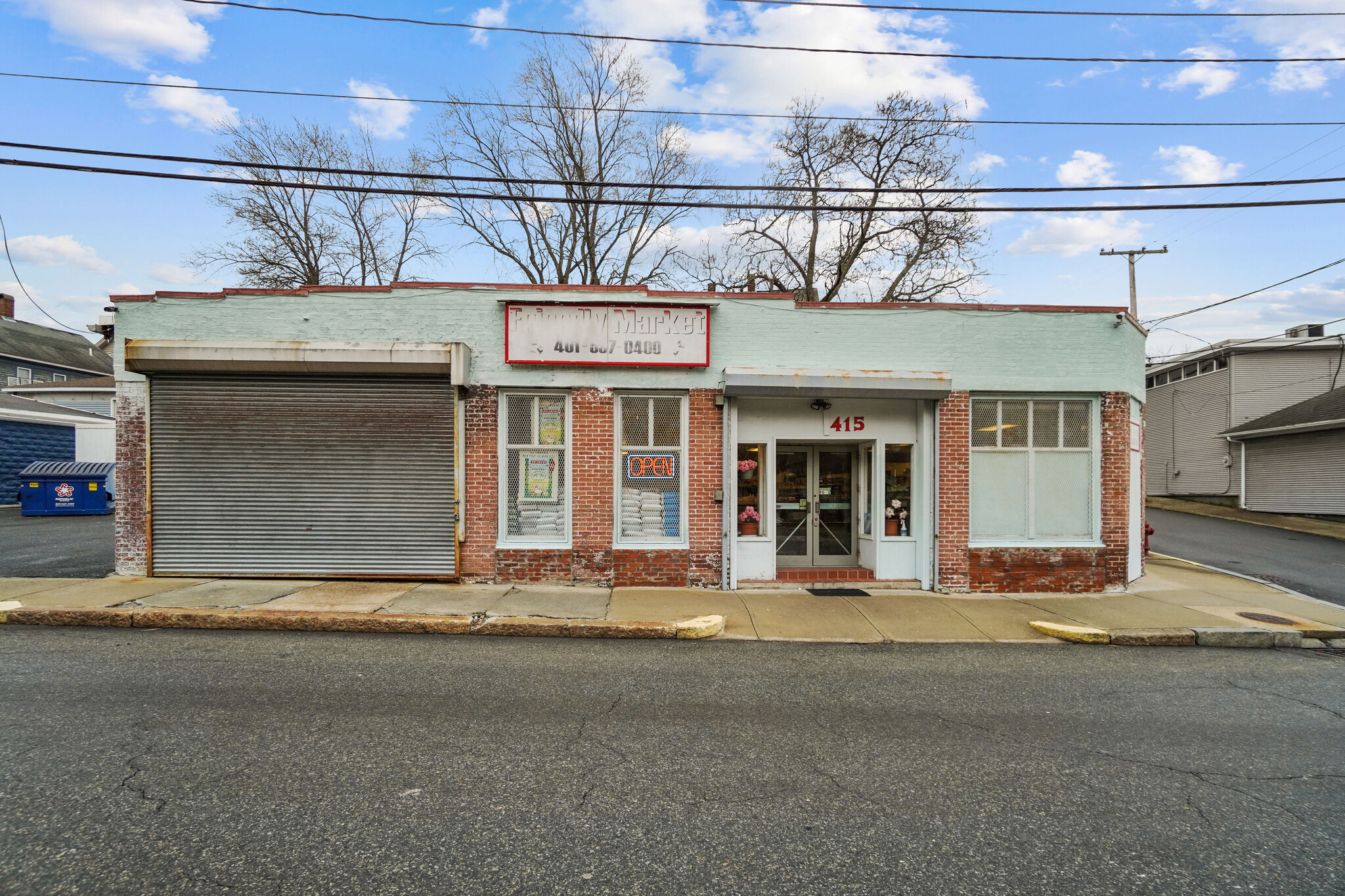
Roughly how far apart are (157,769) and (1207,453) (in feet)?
115

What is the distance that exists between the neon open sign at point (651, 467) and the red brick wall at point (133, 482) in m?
7.04

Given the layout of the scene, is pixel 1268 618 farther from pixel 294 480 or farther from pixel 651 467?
pixel 294 480

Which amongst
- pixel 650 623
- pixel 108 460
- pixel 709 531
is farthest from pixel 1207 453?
pixel 108 460

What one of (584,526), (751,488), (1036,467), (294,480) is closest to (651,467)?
(584,526)

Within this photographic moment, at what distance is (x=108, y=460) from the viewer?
24.2 m

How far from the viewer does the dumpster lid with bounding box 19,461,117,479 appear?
18.8 metres

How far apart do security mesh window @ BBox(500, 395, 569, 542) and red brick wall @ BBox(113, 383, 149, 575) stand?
5.26 metres

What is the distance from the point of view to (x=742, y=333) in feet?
33.6

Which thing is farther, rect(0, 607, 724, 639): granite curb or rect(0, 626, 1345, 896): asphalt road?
rect(0, 607, 724, 639): granite curb

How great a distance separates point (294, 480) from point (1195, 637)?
12.1 m

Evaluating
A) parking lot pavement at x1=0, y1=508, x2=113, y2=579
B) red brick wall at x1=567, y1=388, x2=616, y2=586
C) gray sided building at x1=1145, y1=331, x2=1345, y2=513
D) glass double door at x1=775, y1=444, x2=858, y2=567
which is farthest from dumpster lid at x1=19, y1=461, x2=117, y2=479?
gray sided building at x1=1145, y1=331, x2=1345, y2=513

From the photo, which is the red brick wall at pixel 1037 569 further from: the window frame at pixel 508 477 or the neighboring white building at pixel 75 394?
the neighboring white building at pixel 75 394

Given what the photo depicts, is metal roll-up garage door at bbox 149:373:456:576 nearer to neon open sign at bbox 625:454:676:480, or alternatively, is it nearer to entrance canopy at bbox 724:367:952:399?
neon open sign at bbox 625:454:676:480

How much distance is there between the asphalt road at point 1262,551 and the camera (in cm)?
1249
